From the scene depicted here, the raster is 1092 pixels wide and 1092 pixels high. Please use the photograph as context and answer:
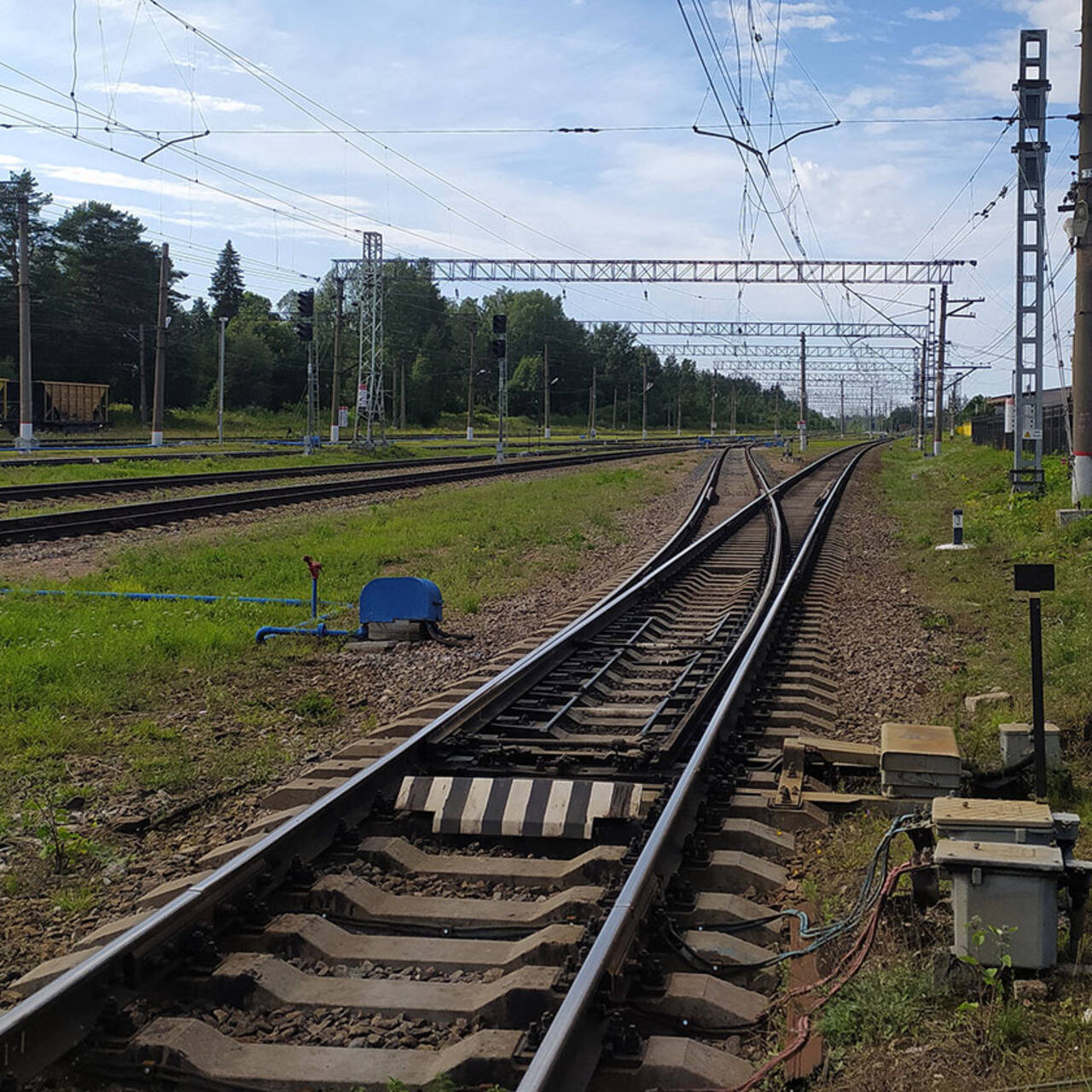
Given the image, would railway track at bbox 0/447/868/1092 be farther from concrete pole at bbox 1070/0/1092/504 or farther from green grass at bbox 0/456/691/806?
concrete pole at bbox 1070/0/1092/504

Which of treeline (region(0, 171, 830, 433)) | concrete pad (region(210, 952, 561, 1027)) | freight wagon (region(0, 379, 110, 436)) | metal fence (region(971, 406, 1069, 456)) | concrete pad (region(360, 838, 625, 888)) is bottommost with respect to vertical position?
concrete pad (region(210, 952, 561, 1027))

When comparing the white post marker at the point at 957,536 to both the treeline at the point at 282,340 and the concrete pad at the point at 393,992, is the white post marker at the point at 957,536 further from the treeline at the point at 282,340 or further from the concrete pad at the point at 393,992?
the treeline at the point at 282,340

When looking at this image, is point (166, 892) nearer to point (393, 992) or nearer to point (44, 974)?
point (44, 974)

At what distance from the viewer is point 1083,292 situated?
19734 millimetres

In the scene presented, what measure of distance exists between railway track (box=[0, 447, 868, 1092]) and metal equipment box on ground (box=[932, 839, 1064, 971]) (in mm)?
774

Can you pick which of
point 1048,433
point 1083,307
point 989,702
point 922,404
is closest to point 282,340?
point 922,404

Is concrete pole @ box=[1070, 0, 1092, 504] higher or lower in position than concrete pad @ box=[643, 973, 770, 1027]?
higher

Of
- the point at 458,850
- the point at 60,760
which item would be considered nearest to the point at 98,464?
the point at 60,760

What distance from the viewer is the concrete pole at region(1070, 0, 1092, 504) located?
63.6ft

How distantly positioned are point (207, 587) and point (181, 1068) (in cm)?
1044

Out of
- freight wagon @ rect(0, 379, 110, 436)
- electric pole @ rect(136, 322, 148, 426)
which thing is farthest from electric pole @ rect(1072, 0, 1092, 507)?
electric pole @ rect(136, 322, 148, 426)

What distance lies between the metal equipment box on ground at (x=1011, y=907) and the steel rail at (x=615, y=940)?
1152mm

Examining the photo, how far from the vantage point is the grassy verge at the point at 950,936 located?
3.66 metres

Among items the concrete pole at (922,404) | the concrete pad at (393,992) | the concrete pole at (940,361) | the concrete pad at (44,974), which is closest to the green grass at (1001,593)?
the concrete pad at (393,992)
